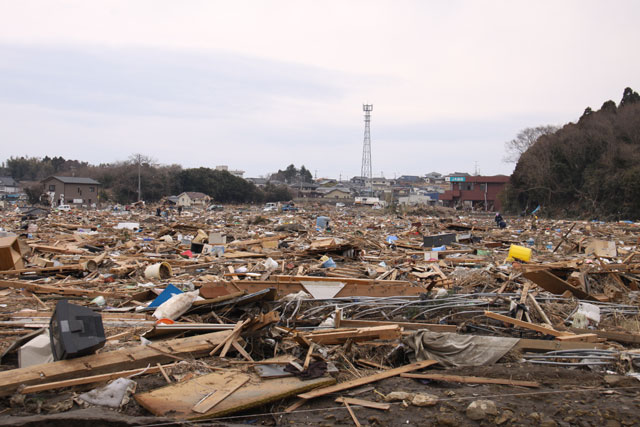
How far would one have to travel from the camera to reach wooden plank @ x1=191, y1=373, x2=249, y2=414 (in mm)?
3561

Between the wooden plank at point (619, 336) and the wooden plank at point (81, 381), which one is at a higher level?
the wooden plank at point (81, 381)

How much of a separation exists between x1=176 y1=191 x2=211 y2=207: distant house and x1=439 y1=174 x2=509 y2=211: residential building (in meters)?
28.0

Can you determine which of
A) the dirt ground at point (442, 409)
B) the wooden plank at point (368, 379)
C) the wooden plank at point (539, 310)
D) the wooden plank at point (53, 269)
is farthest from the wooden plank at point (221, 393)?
the wooden plank at point (53, 269)

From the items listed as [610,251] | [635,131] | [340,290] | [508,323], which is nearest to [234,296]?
[340,290]

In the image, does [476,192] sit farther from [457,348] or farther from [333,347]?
[333,347]

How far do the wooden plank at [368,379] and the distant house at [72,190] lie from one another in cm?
5305

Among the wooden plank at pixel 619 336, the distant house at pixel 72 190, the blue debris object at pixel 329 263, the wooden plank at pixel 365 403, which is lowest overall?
the wooden plank at pixel 619 336

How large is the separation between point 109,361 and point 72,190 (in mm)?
54888

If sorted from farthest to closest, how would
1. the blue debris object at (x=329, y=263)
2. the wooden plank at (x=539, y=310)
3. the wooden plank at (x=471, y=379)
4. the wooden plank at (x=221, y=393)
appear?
the blue debris object at (x=329, y=263), the wooden plank at (x=539, y=310), the wooden plank at (x=471, y=379), the wooden plank at (x=221, y=393)

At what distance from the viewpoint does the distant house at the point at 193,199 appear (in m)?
52.8

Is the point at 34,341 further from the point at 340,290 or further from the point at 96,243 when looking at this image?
the point at 96,243

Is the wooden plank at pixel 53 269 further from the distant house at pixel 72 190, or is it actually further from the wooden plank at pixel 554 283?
the distant house at pixel 72 190

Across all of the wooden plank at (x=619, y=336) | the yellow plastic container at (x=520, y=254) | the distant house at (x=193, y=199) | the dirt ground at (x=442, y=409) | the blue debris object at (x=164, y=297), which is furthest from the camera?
the distant house at (x=193, y=199)

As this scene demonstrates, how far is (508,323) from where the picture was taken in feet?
19.6
